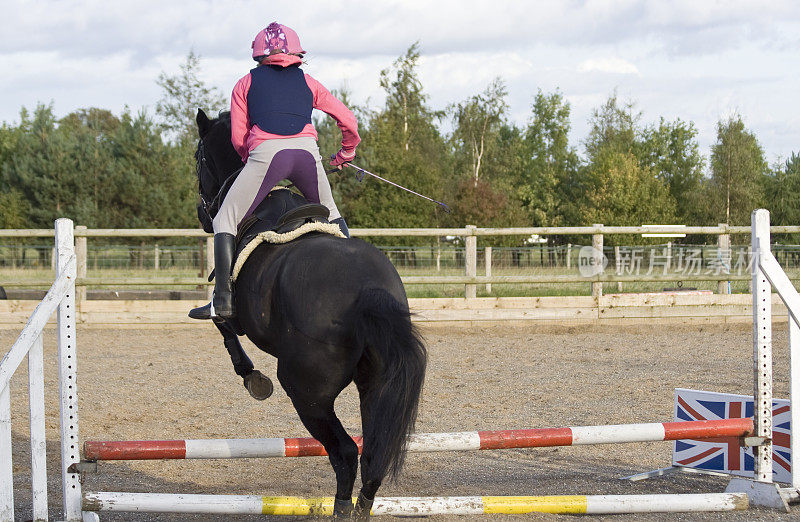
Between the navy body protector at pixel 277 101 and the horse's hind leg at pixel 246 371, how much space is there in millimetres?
1106

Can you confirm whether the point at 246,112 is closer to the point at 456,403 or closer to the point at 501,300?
the point at 456,403

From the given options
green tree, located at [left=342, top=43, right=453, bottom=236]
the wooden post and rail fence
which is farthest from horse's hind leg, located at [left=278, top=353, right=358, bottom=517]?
green tree, located at [left=342, top=43, right=453, bottom=236]

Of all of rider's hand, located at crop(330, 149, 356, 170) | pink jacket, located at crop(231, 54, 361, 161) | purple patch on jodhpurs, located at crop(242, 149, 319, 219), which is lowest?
purple patch on jodhpurs, located at crop(242, 149, 319, 219)

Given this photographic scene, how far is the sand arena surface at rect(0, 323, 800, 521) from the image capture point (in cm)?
454

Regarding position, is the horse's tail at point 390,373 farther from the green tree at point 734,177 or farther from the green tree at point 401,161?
the green tree at point 734,177

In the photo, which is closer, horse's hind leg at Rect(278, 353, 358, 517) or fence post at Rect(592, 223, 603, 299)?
horse's hind leg at Rect(278, 353, 358, 517)

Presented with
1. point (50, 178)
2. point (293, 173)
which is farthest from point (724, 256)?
point (50, 178)

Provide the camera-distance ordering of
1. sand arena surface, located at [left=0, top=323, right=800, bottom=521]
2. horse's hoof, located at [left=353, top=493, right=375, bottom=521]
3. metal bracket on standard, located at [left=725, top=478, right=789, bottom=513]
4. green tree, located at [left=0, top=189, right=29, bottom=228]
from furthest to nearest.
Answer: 1. green tree, located at [left=0, top=189, right=29, bottom=228]
2. sand arena surface, located at [left=0, top=323, right=800, bottom=521]
3. metal bracket on standard, located at [left=725, top=478, right=789, bottom=513]
4. horse's hoof, located at [left=353, top=493, right=375, bottom=521]

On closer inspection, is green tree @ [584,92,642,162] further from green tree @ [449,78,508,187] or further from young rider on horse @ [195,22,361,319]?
young rider on horse @ [195,22,361,319]

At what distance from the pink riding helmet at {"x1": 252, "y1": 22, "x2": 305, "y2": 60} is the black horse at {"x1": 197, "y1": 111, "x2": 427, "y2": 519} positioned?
960 millimetres

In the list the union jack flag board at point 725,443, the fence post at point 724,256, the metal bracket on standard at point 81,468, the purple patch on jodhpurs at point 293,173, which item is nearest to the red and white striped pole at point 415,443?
the metal bracket on standard at point 81,468

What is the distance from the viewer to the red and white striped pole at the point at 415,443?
3.47 meters

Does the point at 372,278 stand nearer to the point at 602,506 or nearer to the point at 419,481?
the point at 602,506

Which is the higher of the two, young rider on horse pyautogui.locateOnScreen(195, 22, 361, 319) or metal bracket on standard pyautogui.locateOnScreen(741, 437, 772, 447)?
young rider on horse pyautogui.locateOnScreen(195, 22, 361, 319)
